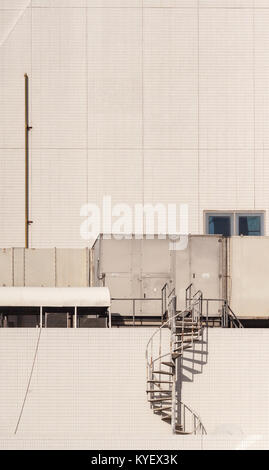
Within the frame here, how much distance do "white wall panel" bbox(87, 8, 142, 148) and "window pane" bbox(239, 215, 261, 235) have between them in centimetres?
476

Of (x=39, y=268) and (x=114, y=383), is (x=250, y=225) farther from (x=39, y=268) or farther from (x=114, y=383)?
(x=114, y=383)

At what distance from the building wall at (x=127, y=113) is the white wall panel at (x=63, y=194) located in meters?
0.04

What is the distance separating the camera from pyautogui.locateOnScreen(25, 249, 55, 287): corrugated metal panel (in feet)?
111

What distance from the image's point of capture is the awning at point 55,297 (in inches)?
1214

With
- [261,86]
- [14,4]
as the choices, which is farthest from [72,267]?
[14,4]

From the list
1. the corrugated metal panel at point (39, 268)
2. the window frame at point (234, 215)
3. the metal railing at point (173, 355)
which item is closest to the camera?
the metal railing at point (173, 355)

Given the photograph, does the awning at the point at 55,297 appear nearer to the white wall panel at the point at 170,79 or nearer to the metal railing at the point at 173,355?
the metal railing at the point at 173,355

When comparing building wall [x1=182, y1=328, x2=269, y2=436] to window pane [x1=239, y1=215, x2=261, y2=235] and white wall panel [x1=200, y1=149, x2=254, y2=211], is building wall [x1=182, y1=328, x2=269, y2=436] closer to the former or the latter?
window pane [x1=239, y1=215, x2=261, y2=235]

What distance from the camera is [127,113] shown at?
3525cm

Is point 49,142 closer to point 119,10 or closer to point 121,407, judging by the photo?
point 119,10

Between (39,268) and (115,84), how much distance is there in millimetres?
7282

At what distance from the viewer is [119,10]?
35.6 meters

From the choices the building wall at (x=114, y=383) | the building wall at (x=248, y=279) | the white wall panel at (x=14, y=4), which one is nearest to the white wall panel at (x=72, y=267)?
the building wall at (x=248, y=279)

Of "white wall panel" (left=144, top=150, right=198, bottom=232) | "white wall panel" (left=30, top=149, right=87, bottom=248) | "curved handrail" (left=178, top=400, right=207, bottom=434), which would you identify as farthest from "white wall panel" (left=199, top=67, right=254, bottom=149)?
"curved handrail" (left=178, top=400, right=207, bottom=434)
